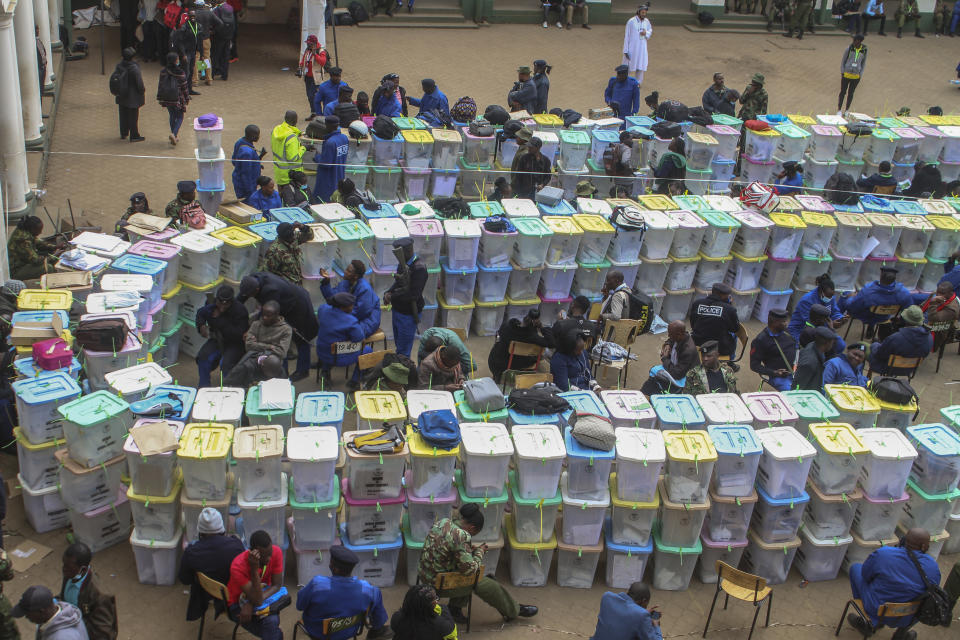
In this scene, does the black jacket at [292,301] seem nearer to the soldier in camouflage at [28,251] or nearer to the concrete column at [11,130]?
the soldier in camouflage at [28,251]

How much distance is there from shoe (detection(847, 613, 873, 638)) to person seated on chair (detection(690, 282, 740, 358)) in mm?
3509

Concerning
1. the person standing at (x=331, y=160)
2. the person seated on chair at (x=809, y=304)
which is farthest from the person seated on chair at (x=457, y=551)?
the person standing at (x=331, y=160)

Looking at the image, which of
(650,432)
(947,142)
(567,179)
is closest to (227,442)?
(650,432)

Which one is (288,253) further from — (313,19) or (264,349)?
(313,19)

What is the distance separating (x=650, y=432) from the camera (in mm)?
8750

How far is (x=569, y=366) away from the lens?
10.7 metres

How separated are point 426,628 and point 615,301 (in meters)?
5.46

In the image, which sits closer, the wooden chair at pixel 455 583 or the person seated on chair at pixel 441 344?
the wooden chair at pixel 455 583

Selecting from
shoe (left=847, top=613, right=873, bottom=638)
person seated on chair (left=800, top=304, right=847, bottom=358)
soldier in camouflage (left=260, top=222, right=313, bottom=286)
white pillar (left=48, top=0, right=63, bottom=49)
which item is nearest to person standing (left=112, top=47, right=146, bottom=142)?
white pillar (left=48, top=0, right=63, bottom=49)

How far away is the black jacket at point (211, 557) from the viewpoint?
7531 millimetres

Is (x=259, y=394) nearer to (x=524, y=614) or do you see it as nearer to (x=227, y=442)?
(x=227, y=442)

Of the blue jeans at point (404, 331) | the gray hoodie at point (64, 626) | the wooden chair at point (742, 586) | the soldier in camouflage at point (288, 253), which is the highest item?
the soldier in camouflage at point (288, 253)

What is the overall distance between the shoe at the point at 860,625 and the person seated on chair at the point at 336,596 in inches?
165

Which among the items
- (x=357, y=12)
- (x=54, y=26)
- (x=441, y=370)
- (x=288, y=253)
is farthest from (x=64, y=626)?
(x=357, y=12)
